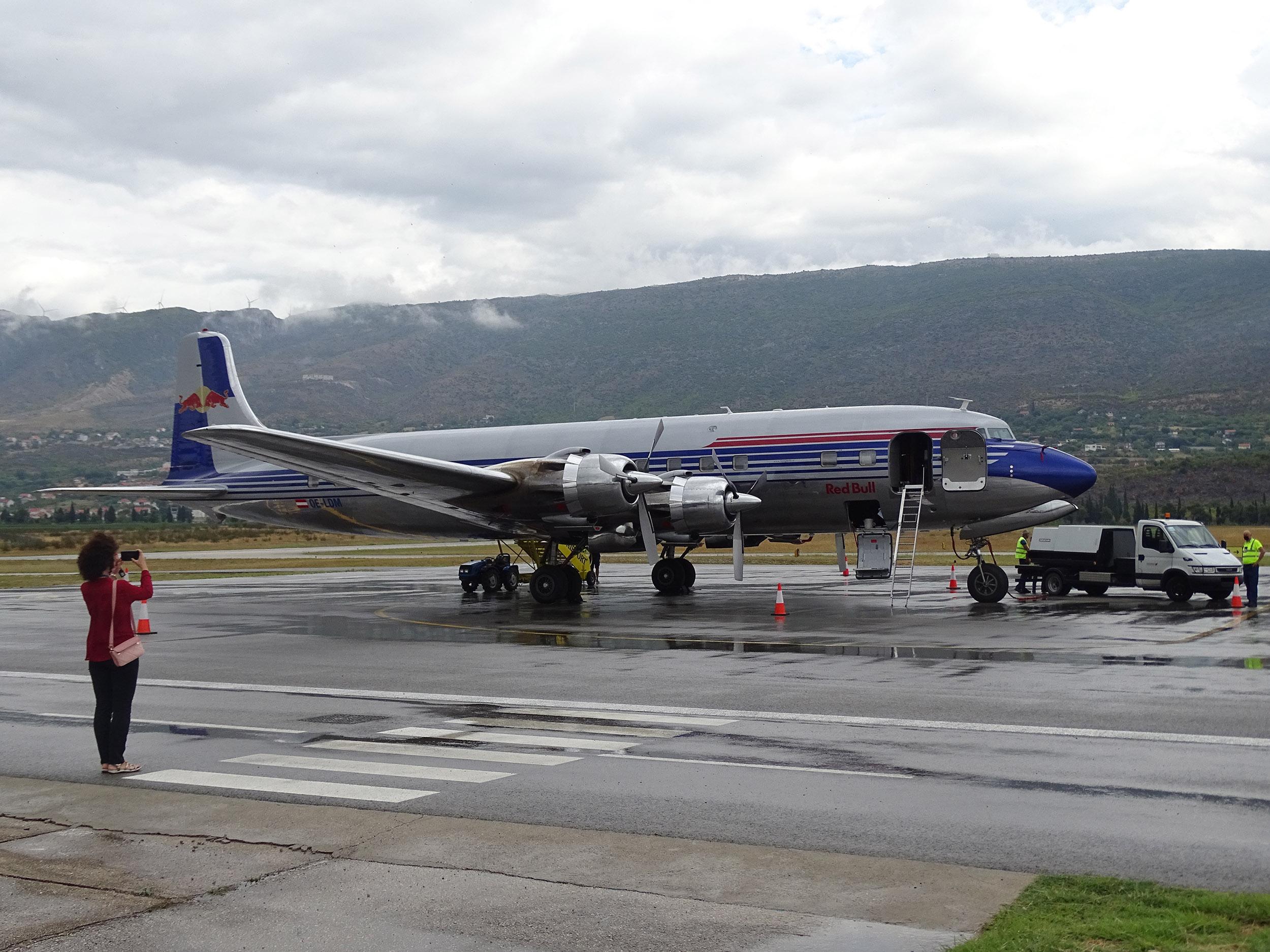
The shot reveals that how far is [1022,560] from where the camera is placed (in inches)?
1112

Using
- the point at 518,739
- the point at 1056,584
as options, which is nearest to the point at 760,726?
the point at 518,739

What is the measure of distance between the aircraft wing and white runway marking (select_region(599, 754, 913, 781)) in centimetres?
1406

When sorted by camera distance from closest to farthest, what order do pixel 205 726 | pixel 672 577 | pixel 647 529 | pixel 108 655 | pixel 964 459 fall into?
1. pixel 108 655
2. pixel 205 726
3. pixel 647 529
4. pixel 964 459
5. pixel 672 577

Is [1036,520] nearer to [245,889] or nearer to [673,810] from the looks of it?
[673,810]

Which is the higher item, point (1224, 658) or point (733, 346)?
point (733, 346)

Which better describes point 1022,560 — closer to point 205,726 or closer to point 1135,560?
point 1135,560

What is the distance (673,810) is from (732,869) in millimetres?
1344

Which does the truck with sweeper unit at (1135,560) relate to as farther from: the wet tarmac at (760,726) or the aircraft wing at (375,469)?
the aircraft wing at (375,469)

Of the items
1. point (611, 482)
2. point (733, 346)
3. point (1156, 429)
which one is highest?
point (733, 346)

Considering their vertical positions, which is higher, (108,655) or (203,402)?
(203,402)

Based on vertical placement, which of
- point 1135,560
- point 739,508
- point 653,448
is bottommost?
point 1135,560

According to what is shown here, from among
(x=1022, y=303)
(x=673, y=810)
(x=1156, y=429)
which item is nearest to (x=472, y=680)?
(x=673, y=810)

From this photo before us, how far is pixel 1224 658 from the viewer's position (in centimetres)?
1530

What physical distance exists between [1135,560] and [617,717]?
58.0 ft
